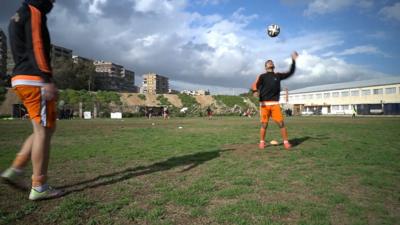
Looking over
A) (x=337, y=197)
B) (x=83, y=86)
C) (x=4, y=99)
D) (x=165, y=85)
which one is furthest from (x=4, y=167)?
(x=165, y=85)

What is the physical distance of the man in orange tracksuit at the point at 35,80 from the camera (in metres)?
3.51

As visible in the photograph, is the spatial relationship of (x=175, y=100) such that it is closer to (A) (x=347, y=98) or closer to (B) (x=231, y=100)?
(B) (x=231, y=100)

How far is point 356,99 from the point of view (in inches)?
3041

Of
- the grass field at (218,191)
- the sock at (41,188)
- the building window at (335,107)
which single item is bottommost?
the grass field at (218,191)

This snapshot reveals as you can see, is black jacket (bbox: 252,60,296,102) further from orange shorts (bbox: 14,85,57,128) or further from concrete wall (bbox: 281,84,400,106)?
concrete wall (bbox: 281,84,400,106)

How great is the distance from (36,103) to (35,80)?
0.28 meters

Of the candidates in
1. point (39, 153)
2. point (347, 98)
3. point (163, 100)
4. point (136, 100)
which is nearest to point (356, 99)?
point (347, 98)

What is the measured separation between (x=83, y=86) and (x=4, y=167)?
7623cm

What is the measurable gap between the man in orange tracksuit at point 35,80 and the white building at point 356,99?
60.8 meters

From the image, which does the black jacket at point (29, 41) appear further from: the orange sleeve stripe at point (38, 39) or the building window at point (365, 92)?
the building window at point (365, 92)

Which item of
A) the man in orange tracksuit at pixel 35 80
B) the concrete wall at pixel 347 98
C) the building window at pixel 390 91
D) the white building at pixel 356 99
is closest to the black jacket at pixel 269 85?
the man in orange tracksuit at pixel 35 80

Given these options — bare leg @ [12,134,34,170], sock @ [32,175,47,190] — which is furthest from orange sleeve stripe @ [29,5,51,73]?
sock @ [32,175,47,190]

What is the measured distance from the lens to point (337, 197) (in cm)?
346

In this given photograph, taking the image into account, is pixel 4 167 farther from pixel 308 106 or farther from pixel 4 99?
pixel 308 106
